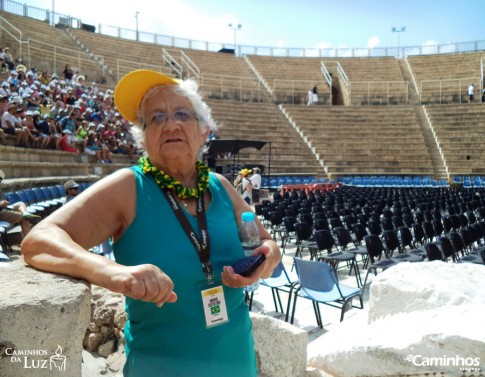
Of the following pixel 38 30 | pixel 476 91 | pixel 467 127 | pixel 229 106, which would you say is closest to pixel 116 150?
pixel 229 106

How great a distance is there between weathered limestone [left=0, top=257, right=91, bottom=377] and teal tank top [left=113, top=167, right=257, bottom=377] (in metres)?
0.19

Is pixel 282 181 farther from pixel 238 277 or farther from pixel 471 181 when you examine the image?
pixel 238 277

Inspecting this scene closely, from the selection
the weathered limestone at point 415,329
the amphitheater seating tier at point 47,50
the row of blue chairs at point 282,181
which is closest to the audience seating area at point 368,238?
the weathered limestone at point 415,329

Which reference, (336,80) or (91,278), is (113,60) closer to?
(336,80)

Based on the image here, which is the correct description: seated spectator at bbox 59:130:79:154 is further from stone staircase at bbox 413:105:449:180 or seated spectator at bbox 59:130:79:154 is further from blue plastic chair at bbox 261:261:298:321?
stone staircase at bbox 413:105:449:180

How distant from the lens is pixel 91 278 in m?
1.27

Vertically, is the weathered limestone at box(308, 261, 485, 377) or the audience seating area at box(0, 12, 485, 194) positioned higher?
the audience seating area at box(0, 12, 485, 194)

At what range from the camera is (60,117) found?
13.0 m

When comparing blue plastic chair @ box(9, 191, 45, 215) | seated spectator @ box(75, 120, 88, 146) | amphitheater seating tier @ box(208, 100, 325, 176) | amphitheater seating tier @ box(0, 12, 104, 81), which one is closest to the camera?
blue plastic chair @ box(9, 191, 45, 215)

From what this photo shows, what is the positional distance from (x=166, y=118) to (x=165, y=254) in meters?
0.55

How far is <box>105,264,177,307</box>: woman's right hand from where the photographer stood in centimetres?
117

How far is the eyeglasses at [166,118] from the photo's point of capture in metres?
1.66

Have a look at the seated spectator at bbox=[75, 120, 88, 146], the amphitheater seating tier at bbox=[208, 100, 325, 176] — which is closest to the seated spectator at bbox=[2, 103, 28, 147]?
the seated spectator at bbox=[75, 120, 88, 146]

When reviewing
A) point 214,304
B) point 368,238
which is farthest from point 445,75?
point 214,304
